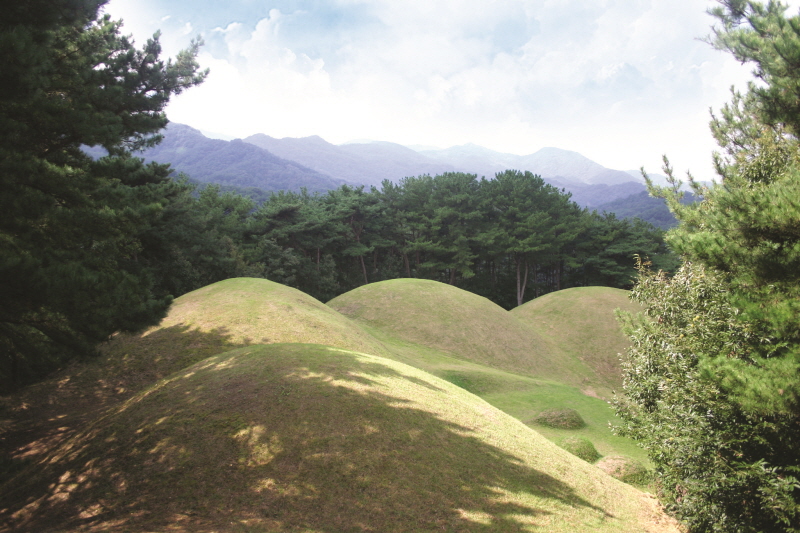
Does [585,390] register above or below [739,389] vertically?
below

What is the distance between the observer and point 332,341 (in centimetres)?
1936

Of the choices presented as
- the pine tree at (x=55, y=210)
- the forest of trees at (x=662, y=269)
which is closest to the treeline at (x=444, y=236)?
the forest of trees at (x=662, y=269)

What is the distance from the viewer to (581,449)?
14.5 meters

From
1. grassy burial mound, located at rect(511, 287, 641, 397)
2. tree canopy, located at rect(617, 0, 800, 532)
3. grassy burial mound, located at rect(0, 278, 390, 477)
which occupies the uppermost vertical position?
tree canopy, located at rect(617, 0, 800, 532)

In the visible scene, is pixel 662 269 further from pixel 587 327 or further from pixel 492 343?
pixel 587 327

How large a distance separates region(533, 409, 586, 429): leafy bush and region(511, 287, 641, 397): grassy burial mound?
13015 millimetres

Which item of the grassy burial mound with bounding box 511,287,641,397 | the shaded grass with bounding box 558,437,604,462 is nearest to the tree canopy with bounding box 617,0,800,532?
the shaded grass with bounding box 558,437,604,462

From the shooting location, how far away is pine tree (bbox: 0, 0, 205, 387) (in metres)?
7.37

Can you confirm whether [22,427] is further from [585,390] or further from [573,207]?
[573,207]

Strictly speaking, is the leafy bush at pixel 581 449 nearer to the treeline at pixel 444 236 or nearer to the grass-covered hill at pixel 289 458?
the grass-covered hill at pixel 289 458

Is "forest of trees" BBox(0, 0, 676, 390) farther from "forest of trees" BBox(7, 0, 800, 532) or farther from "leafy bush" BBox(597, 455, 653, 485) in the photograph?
"leafy bush" BBox(597, 455, 653, 485)

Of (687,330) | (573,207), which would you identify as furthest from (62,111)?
(573,207)

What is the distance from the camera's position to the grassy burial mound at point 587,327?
3422 centimetres

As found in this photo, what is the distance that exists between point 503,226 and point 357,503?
56.8m
